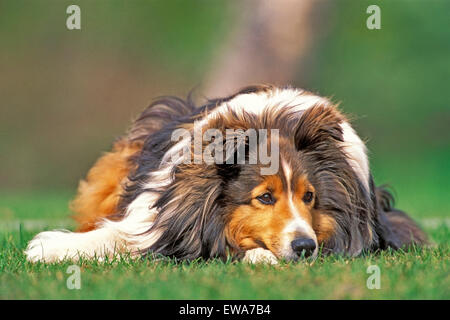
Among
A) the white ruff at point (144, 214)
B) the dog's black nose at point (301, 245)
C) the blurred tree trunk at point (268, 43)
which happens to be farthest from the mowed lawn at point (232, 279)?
the blurred tree trunk at point (268, 43)

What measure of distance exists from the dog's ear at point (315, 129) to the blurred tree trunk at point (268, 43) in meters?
6.32

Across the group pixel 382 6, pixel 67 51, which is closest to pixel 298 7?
pixel 382 6

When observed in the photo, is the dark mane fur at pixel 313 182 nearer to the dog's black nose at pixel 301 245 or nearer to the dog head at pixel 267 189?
the dog head at pixel 267 189

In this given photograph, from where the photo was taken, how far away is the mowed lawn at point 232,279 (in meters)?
3.69

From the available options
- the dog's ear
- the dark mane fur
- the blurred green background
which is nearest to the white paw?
the dark mane fur

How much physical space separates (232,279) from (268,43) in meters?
7.99

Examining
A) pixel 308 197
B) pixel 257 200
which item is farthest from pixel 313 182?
pixel 257 200

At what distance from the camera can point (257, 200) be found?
4734 mm

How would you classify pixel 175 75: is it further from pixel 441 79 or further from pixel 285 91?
pixel 285 91

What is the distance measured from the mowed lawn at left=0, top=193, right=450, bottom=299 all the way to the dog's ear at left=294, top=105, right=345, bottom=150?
0.83 meters

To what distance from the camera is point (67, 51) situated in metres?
17.1

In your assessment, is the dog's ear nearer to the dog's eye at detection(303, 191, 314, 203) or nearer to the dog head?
the dog head

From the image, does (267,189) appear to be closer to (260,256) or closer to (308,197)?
(308,197)

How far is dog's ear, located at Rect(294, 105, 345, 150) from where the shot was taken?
501 centimetres
